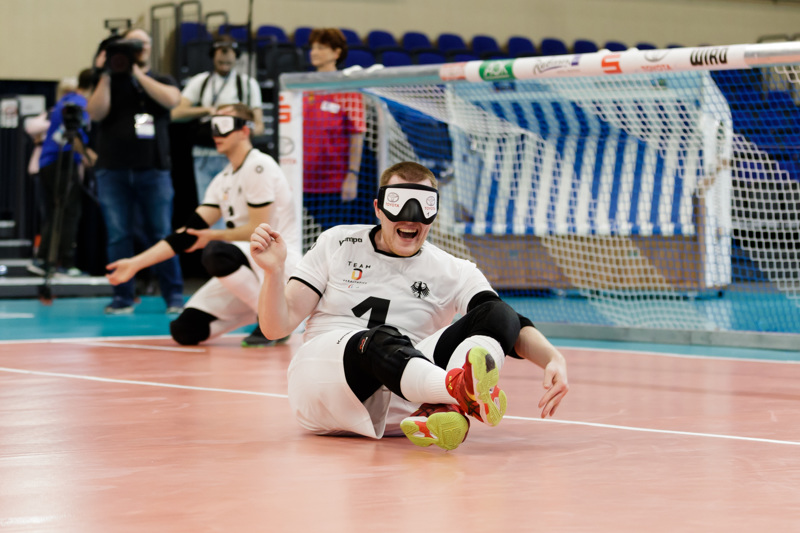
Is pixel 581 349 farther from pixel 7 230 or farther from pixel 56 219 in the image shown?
pixel 7 230

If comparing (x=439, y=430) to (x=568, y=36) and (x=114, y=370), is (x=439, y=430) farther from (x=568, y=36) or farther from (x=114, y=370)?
(x=568, y=36)

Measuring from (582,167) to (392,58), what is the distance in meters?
6.72

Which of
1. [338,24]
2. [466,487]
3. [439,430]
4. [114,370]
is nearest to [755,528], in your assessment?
[466,487]

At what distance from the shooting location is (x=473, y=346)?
12.4 ft

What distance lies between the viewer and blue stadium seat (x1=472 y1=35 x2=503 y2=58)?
17.4 meters

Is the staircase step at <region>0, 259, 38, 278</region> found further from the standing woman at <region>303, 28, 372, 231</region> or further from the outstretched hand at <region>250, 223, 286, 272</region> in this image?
the outstretched hand at <region>250, 223, 286, 272</region>

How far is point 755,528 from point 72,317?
7.83m

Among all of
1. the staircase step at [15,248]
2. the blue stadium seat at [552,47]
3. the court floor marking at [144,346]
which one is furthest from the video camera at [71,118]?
the blue stadium seat at [552,47]

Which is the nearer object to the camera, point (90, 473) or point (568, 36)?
point (90, 473)

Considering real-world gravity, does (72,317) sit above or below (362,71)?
below

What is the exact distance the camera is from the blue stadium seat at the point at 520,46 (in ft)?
57.4

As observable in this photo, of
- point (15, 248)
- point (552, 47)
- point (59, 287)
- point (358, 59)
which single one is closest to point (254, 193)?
point (59, 287)

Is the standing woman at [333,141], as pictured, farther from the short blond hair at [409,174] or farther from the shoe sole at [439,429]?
the shoe sole at [439,429]

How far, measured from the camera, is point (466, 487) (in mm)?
3262
